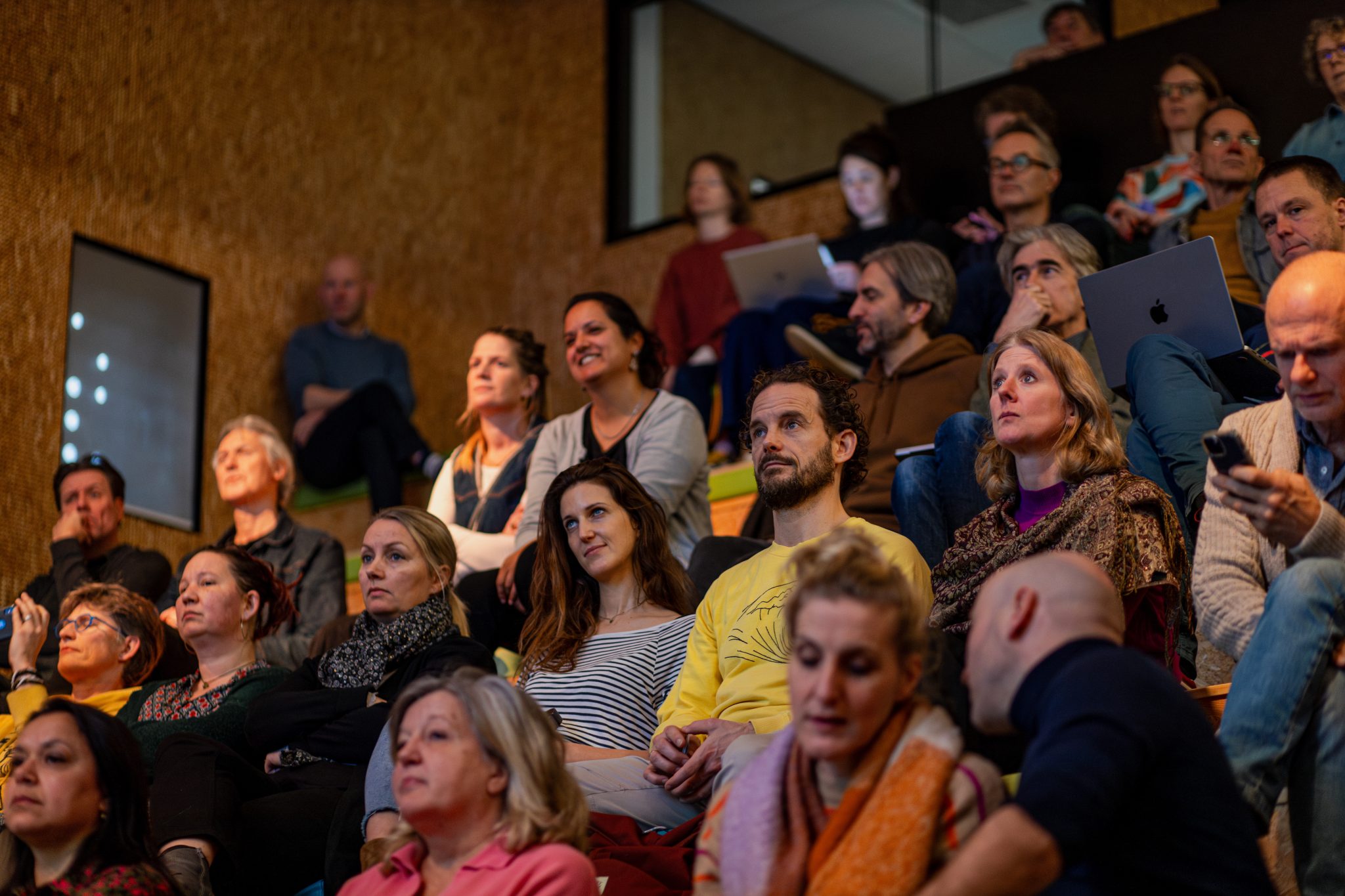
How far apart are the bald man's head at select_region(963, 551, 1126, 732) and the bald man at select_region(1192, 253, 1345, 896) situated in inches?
11.7

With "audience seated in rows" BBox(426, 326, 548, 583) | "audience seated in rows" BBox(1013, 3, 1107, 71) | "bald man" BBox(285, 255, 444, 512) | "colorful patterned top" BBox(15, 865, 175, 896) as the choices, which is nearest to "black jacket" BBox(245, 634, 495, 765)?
"colorful patterned top" BBox(15, 865, 175, 896)

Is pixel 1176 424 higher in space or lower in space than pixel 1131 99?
lower

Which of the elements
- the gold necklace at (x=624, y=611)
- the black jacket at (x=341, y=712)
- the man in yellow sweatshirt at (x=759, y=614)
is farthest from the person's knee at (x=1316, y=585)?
the black jacket at (x=341, y=712)

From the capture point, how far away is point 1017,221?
5.01m

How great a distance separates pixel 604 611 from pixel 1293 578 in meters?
1.55

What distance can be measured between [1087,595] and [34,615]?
2731mm

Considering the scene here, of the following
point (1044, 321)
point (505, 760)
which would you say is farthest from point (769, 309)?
point (505, 760)

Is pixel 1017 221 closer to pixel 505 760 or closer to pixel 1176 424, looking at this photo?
pixel 1176 424

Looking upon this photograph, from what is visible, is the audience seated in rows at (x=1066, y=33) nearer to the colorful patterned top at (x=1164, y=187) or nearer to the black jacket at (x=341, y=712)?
the colorful patterned top at (x=1164, y=187)

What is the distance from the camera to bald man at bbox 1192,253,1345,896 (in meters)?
2.07

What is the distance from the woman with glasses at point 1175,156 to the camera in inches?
Result: 206

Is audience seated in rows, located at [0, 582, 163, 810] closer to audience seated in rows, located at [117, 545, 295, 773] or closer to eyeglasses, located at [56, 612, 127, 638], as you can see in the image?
eyeglasses, located at [56, 612, 127, 638]

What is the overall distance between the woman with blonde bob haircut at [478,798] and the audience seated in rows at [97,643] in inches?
61.6

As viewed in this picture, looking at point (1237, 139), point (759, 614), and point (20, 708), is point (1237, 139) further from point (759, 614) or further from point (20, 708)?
point (20, 708)
